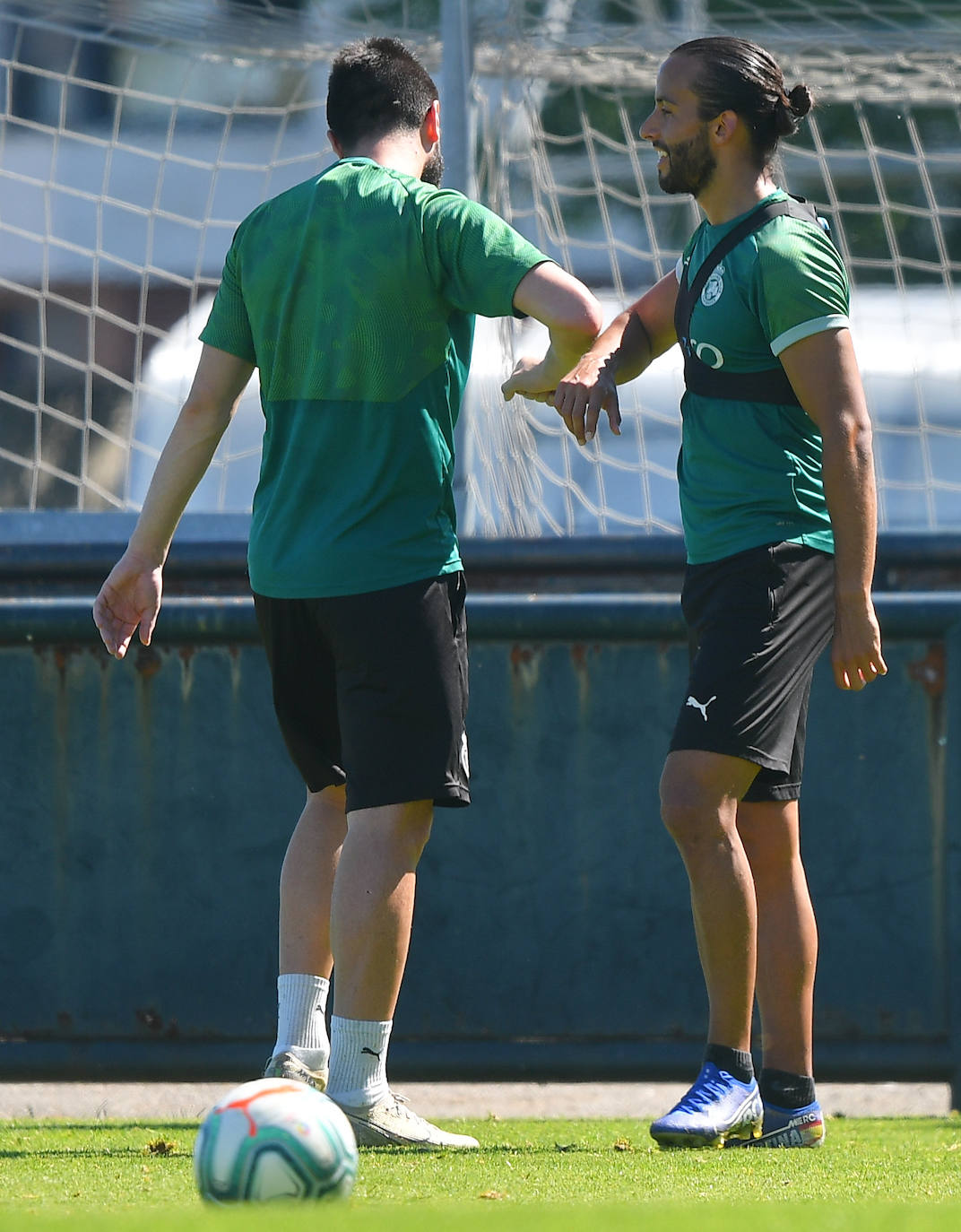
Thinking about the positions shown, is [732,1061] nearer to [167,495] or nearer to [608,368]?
[608,368]

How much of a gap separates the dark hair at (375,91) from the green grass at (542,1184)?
2.02m

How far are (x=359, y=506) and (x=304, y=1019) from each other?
1.04m

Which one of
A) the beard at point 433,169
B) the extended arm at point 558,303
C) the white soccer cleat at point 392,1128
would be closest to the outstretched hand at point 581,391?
the extended arm at point 558,303

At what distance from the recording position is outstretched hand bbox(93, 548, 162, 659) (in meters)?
3.54

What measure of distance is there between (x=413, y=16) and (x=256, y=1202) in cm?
564

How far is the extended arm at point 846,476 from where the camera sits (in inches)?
129

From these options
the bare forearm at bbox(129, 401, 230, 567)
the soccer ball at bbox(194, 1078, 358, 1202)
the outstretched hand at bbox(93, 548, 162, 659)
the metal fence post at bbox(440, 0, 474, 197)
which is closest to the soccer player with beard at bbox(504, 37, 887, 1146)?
the bare forearm at bbox(129, 401, 230, 567)

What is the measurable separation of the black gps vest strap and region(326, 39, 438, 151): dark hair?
692mm

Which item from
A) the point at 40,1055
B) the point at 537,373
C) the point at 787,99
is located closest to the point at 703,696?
the point at 537,373

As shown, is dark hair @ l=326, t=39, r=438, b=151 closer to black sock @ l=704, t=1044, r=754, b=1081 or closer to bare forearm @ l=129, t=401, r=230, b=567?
bare forearm @ l=129, t=401, r=230, b=567

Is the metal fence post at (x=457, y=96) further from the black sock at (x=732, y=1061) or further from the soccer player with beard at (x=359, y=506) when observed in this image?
the black sock at (x=732, y=1061)

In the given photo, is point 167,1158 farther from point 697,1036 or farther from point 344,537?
point 697,1036

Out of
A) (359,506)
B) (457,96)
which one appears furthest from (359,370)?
(457,96)

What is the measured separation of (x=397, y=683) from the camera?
3.29 m
